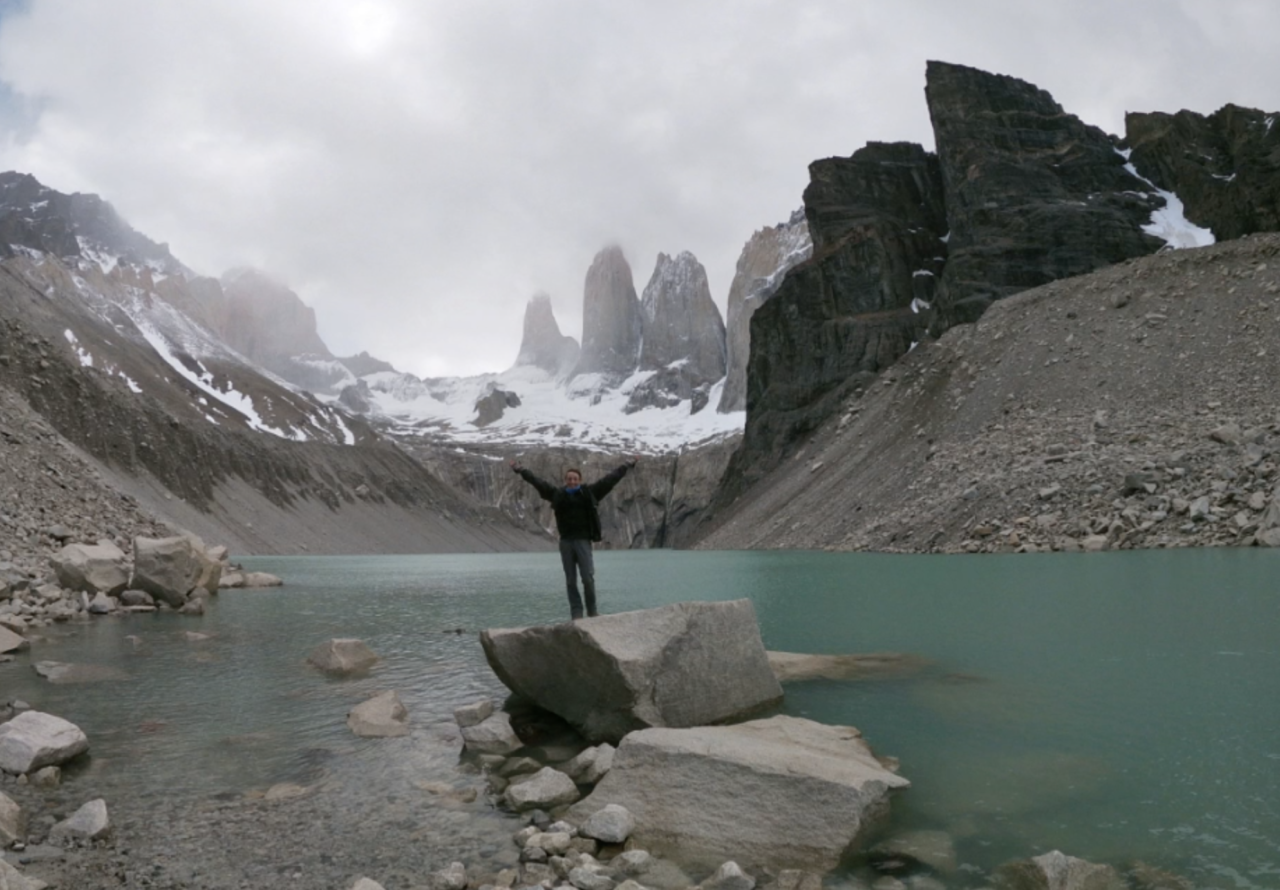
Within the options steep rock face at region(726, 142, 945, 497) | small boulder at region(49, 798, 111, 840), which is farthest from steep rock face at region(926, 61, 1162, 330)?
small boulder at region(49, 798, 111, 840)

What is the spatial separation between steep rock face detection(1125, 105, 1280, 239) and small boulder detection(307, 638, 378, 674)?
84.6 m

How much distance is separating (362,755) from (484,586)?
27.2 m

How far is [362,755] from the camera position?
357 inches

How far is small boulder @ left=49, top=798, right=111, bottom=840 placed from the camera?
6.57 metres

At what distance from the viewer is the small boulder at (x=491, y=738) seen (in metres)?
9.26

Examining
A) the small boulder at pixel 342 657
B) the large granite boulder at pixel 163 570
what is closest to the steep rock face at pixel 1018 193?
the large granite boulder at pixel 163 570

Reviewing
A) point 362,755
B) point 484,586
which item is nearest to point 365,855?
point 362,755

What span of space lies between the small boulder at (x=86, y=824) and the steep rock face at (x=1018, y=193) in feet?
281

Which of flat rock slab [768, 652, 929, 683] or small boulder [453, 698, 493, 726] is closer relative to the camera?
small boulder [453, 698, 493, 726]

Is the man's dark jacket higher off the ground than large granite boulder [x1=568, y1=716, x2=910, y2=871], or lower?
higher

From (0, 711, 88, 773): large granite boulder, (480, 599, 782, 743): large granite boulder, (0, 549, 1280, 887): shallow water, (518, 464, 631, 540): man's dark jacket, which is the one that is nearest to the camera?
(0, 549, 1280, 887): shallow water

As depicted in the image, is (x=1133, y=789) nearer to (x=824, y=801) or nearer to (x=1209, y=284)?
(x=824, y=801)

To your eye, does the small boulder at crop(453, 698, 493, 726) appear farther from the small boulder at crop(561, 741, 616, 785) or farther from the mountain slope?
the mountain slope

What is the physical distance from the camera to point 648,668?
9273mm
